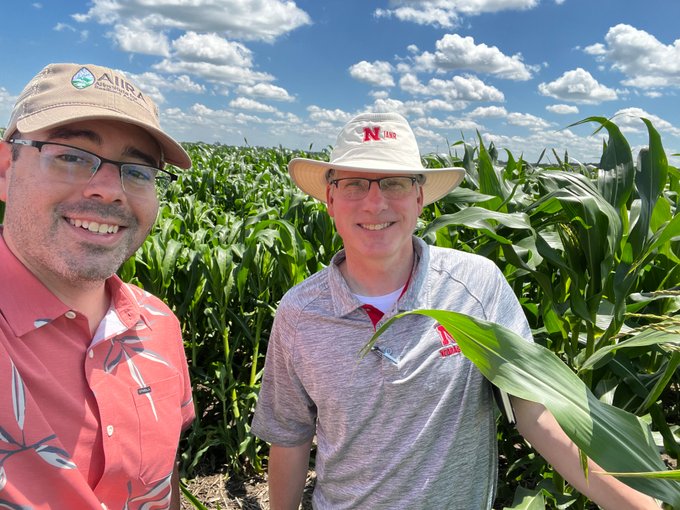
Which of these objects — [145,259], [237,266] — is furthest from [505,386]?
[145,259]

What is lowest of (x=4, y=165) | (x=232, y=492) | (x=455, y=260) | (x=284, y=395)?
(x=232, y=492)

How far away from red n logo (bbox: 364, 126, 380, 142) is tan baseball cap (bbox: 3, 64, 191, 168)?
579 mm

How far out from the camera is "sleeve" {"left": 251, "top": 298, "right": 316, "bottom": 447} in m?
1.65

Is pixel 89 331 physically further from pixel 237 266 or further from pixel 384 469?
pixel 237 266

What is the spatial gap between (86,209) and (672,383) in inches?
114

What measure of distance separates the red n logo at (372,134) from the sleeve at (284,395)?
55 centimetres

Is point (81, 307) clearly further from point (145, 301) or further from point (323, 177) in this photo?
point (323, 177)

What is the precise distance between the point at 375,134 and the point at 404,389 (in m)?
0.74

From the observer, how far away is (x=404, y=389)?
1.48m

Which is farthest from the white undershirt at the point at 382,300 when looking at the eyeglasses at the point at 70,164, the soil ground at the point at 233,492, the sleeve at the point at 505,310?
the soil ground at the point at 233,492

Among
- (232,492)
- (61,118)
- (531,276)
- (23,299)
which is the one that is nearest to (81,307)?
(23,299)

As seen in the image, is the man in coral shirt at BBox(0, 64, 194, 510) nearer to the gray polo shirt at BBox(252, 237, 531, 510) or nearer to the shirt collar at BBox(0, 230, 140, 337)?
the shirt collar at BBox(0, 230, 140, 337)

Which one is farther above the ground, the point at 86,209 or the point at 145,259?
the point at 86,209

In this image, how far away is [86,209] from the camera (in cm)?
133
